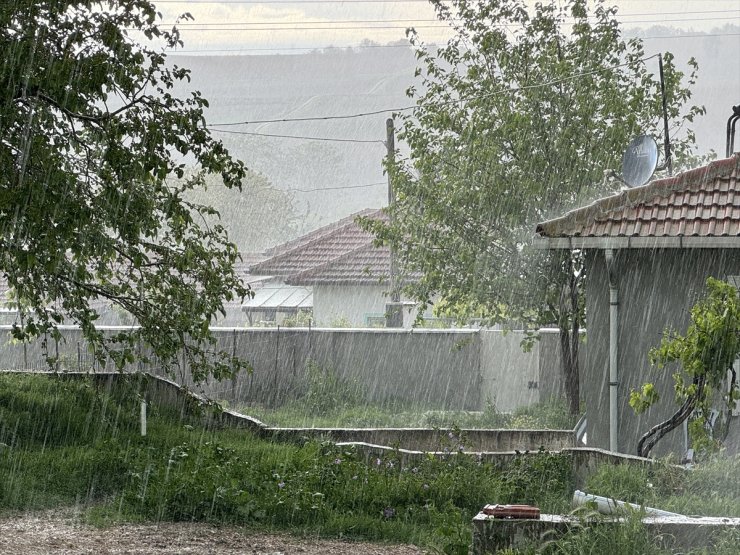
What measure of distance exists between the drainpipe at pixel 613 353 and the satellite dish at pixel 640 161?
1.72 metres

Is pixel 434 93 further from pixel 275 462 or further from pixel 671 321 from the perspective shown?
pixel 275 462

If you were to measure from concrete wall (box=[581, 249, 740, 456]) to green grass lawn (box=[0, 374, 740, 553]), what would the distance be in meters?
1.94

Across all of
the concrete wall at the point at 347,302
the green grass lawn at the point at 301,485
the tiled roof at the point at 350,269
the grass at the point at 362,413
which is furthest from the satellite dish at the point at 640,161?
the concrete wall at the point at 347,302

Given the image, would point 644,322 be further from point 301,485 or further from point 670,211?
point 301,485

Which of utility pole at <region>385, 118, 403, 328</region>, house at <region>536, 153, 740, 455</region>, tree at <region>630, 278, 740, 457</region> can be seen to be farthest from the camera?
utility pole at <region>385, 118, 403, 328</region>

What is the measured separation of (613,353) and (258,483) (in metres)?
4.81

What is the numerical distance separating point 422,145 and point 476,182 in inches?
50.8

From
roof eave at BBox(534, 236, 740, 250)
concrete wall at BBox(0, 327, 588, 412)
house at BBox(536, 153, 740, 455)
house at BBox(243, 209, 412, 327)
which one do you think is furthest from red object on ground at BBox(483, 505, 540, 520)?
house at BBox(243, 209, 412, 327)

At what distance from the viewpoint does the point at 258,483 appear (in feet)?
30.0

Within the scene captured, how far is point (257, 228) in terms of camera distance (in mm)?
84625

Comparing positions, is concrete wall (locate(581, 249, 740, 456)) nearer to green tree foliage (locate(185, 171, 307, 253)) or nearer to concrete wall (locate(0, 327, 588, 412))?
concrete wall (locate(0, 327, 588, 412))

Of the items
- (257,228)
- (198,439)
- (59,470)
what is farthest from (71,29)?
(257,228)

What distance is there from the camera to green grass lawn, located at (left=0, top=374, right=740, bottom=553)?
8547 mm

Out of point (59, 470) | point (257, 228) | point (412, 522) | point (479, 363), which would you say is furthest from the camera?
point (257, 228)
